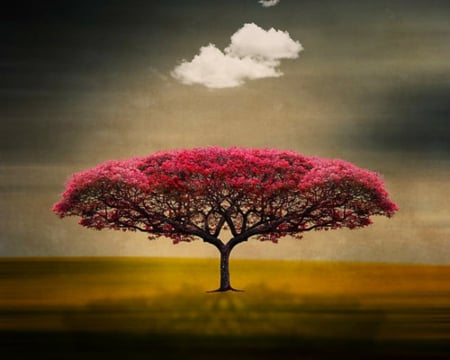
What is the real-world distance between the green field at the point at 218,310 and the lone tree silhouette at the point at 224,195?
2.06 feet

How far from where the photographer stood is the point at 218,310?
11.1 meters

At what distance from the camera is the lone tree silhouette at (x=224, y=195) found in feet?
38.0

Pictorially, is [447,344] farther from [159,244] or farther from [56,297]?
[56,297]

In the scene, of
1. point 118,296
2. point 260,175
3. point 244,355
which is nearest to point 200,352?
point 244,355

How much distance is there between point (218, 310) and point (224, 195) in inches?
71.9

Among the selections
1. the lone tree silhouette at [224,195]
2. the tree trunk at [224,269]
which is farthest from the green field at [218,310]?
the lone tree silhouette at [224,195]

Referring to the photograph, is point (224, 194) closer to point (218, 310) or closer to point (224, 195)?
point (224, 195)

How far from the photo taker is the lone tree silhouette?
1158 cm

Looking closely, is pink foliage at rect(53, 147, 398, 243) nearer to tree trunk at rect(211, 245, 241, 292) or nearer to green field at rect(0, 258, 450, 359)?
tree trunk at rect(211, 245, 241, 292)

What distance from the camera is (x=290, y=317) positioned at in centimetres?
1095

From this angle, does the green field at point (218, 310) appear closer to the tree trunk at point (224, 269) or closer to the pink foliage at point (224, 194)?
the tree trunk at point (224, 269)

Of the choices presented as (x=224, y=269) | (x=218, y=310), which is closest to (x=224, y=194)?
(x=224, y=269)

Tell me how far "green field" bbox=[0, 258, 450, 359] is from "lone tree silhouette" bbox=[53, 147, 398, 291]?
2.06 ft

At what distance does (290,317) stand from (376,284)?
1981 millimetres
